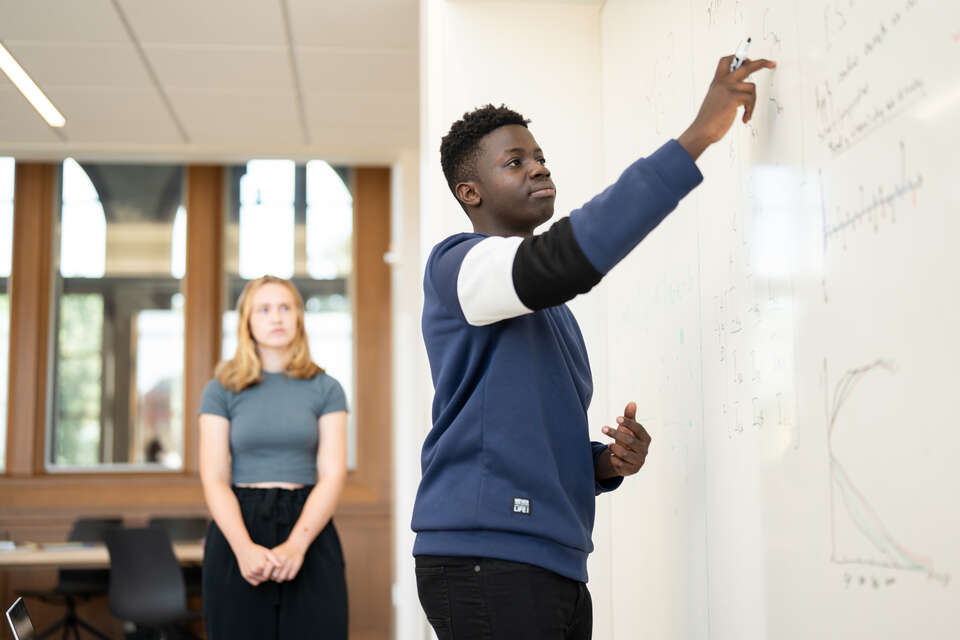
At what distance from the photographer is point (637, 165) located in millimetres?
1292

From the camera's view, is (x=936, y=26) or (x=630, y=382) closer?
(x=936, y=26)

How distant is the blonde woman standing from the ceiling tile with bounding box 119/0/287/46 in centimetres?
143

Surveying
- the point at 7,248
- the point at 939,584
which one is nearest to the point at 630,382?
the point at 939,584

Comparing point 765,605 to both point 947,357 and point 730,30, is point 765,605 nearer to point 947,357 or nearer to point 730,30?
point 947,357

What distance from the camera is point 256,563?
8.32 feet

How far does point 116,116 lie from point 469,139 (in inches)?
150

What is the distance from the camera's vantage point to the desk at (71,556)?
4180mm

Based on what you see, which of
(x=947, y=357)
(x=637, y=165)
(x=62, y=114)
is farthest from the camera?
(x=62, y=114)

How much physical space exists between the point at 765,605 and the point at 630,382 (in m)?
0.94

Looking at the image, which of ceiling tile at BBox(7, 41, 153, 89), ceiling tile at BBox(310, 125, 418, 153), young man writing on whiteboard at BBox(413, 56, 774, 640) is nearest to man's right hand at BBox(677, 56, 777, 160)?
young man writing on whiteboard at BBox(413, 56, 774, 640)

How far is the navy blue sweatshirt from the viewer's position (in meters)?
1.27

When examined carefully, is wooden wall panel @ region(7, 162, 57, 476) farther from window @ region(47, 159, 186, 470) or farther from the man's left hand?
the man's left hand

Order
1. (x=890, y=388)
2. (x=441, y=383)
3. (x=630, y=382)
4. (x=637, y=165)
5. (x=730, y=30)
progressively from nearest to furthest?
(x=890, y=388) < (x=637, y=165) < (x=441, y=383) < (x=730, y=30) < (x=630, y=382)

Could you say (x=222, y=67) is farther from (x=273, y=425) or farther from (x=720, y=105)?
(x=720, y=105)
